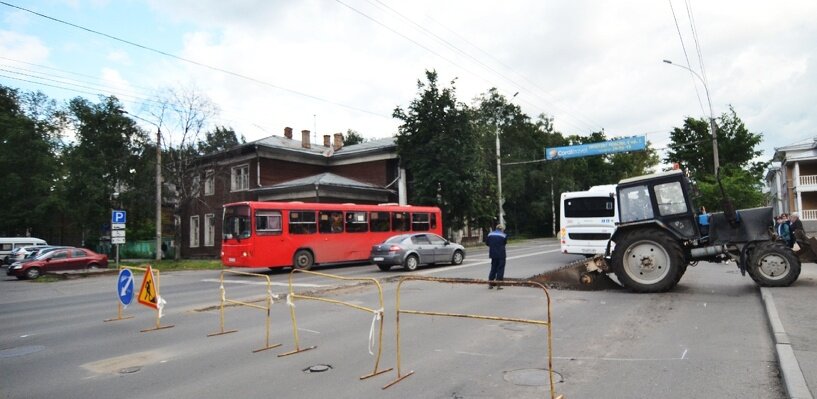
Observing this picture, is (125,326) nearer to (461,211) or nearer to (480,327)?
(480,327)

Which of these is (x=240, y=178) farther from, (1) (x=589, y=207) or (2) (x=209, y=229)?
(1) (x=589, y=207)

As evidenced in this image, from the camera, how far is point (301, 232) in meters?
20.8

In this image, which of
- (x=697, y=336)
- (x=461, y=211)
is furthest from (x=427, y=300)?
(x=461, y=211)

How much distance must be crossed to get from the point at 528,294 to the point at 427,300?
2.39 m

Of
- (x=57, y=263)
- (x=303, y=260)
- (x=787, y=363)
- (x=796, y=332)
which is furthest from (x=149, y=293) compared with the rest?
(x=57, y=263)

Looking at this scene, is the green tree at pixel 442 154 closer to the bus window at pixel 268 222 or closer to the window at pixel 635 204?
the bus window at pixel 268 222

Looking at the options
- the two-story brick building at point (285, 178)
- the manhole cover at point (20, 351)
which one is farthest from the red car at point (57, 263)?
the manhole cover at point (20, 351)

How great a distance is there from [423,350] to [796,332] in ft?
16.1

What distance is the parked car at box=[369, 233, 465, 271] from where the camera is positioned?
61.2 feet

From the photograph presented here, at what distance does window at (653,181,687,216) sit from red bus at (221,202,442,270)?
1372 centimetres

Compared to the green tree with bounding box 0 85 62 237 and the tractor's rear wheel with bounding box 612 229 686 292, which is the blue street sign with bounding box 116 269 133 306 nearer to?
the tractor's rear wheel with bounding box 612 229 686 292

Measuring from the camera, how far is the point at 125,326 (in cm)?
942

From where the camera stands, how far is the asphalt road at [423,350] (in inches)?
206

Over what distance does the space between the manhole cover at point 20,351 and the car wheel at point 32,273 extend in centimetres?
1833
